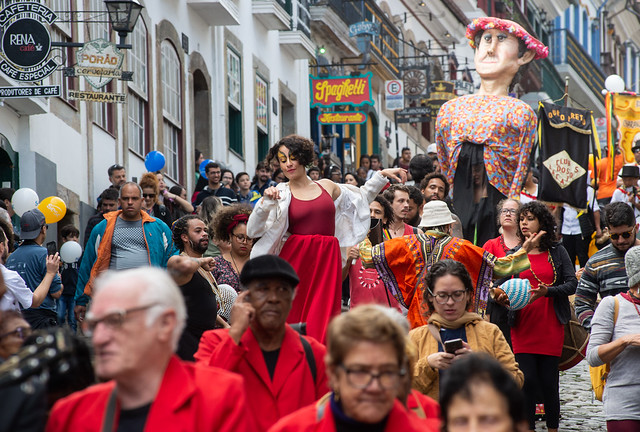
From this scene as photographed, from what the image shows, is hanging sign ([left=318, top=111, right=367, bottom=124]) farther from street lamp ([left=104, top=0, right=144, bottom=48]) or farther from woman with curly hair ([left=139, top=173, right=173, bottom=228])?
woman with curly hair ([left=139, top=173, right=173, bottom=228])

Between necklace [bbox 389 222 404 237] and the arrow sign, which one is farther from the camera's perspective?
the arrow sign

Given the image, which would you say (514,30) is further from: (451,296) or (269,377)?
(269,377)

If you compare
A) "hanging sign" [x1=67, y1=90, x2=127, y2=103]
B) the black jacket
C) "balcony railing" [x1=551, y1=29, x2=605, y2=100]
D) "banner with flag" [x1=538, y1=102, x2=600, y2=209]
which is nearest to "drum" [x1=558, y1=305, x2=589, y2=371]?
the black jacket

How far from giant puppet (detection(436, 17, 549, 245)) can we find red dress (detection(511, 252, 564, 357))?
151 inches

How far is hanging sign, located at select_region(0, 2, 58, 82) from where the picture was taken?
14133mm

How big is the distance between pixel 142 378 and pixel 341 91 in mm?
26314

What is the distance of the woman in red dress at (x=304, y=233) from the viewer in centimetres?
945

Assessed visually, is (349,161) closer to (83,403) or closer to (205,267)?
(205,267)

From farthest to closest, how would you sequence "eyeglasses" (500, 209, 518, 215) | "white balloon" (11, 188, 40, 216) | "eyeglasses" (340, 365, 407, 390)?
"white balloon" (11, 188, 40, 216) < "eyeglasses" (500, 209, 518, 215) < "eyeglasses" (340, 365, 407, 390)

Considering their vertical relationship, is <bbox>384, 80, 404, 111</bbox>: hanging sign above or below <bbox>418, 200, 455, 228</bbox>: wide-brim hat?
above

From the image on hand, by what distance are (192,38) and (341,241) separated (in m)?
14.3

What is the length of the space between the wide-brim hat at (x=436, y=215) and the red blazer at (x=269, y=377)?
3697mm

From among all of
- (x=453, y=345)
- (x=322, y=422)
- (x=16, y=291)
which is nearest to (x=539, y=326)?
(x=453, y=345)

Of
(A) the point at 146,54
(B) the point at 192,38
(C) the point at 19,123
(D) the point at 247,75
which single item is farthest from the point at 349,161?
(C) the point at 19,123
